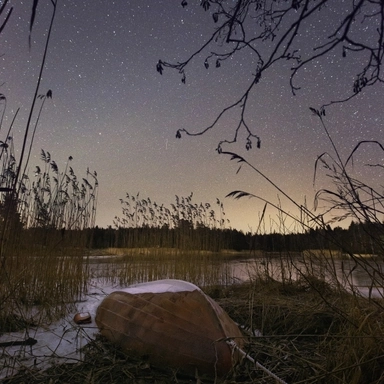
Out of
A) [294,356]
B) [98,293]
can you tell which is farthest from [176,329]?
[98,293]

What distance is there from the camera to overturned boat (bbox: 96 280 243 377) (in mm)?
1911

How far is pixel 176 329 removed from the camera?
2.05 meters

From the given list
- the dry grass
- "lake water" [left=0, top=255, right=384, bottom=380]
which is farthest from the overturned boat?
"lake water" [left=0, top=255, right=384, bottom=380]

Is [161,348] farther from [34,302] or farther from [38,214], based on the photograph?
[38,214]

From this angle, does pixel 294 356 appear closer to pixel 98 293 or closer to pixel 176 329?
pixel 176 329

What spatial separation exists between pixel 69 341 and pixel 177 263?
10.9 feet

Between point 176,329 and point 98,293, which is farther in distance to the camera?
point 98,293

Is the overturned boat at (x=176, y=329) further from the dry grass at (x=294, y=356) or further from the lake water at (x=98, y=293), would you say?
the lake water at (x=98, y=293)

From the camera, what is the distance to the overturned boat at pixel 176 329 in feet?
6.27

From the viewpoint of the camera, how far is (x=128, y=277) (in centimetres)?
596

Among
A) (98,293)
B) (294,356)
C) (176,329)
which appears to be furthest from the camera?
(98,293)

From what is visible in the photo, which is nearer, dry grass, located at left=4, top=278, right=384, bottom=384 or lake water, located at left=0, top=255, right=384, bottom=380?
dry grass, located at left=4, top=278, right=384, bottom=384

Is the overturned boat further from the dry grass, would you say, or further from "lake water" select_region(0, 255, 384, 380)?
"lake water" select_region(0, 255, 384, 380)

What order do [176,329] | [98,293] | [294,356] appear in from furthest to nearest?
[98,293], [176,329], [294,356]
